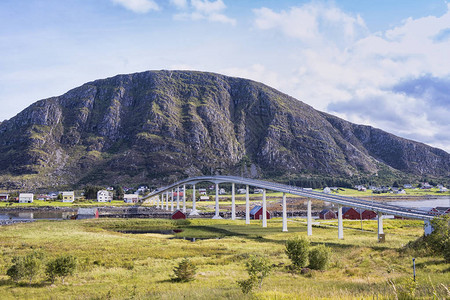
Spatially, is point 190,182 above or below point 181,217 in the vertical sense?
above


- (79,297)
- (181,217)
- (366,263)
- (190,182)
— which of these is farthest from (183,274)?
(190,182)

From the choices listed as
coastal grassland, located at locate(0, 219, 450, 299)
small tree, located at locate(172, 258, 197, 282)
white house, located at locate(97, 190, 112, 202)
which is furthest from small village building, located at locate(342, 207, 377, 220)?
white house, located at locate(97, 190, 112, 202)

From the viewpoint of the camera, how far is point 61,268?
2706cm

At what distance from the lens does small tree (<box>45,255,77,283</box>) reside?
2705cm

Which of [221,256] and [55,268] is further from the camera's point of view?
[221,256]

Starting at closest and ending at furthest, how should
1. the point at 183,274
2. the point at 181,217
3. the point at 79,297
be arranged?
1. the point at 79,297
2. the point at 183,274
3. the point at 181,217

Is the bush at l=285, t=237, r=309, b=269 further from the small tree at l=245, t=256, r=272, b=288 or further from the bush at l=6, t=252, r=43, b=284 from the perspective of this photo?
the bush at l=6, t=252, r=43, b=284

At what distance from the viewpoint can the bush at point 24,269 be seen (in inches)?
1032

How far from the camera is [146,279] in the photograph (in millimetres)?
27500

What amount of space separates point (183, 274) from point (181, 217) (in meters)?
72.9

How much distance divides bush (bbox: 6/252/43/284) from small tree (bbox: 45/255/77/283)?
0.89 m

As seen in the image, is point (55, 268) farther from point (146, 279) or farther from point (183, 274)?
point (183, 274)

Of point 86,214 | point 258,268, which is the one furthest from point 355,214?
point 258,268

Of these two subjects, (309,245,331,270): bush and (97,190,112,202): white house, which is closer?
(309,245,331,270): bush
